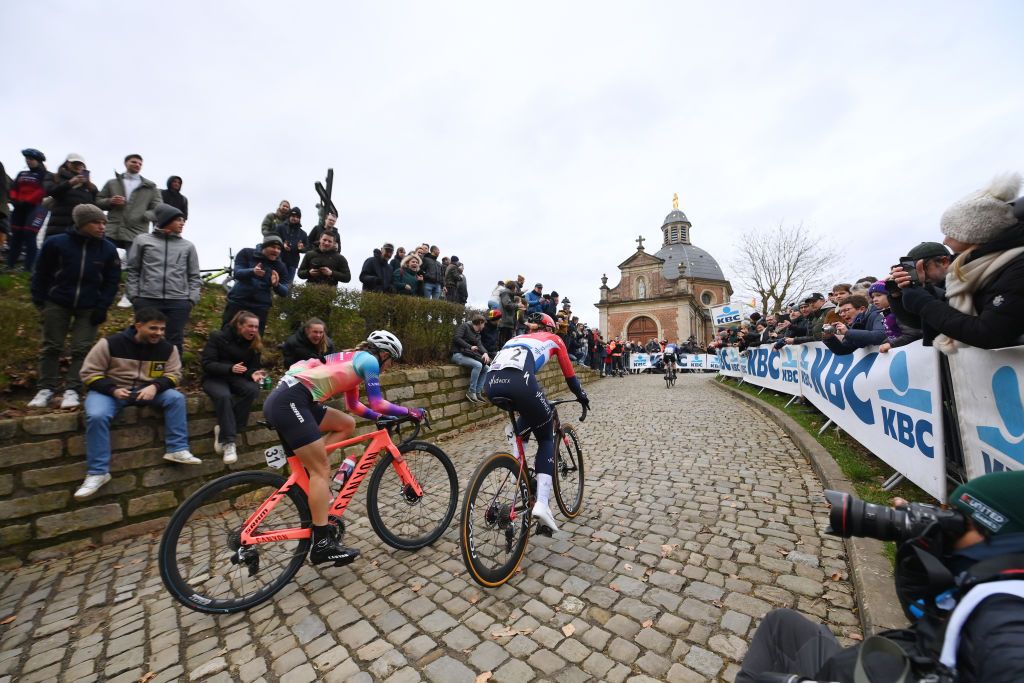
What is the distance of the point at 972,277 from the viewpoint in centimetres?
240

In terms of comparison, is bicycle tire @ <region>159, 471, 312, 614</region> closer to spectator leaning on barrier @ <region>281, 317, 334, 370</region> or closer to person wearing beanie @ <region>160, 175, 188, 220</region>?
spectator leaning on barrier @ <region>281, 317, 334, 370</region>

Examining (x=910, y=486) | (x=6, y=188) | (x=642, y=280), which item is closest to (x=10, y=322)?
(x=6, y=188)

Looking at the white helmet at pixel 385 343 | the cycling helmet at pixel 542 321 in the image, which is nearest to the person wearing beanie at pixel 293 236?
the white helmet at pixel 385 343

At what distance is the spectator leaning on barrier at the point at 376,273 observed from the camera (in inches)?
327

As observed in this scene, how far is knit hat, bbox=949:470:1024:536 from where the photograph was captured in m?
1.03

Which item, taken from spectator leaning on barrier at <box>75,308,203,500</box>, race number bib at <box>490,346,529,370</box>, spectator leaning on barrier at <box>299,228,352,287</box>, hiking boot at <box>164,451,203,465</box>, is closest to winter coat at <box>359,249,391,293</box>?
spectator leaning on barrier at <box>299,228,352,287</box>

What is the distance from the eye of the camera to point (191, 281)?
482 centimetres

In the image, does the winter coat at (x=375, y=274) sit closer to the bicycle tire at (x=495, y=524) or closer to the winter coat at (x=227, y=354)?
the winter coat at (x=227, y=354)

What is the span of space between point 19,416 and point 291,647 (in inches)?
143

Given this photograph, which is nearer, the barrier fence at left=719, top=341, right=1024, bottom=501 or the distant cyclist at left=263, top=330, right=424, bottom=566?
the barrier fence at left=719, top=341, right=1024, bottom=501

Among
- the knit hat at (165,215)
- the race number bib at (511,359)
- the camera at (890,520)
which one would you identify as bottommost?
the camera at (890,520)

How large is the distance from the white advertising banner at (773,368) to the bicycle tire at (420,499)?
8.06 m

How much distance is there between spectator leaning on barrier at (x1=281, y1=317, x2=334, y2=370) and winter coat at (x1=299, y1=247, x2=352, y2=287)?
265 centimetres

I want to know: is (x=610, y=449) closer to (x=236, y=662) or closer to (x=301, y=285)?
(x=236, y=662)
